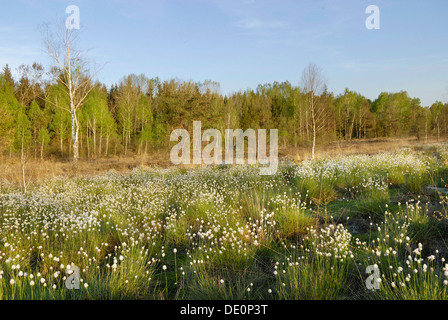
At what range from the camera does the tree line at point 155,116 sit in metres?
31.6

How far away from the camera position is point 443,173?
8.90 metres

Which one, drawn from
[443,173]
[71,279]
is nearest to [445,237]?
[71,279]

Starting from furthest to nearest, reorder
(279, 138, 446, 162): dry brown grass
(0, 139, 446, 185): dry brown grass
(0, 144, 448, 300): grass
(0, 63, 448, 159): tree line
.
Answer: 1. (0, 63, 448, 159): tree line
2. (279, 138, 446, 162): dry brown grass
3. (0, 139, 446, 185): dry brown grass
4. (0, 144, 448, 300): grass

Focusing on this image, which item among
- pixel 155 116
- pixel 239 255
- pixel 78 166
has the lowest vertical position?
pixel 239 255

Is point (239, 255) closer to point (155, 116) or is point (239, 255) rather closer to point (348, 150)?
point (348, 150)

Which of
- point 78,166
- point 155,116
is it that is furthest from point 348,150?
point 155,116

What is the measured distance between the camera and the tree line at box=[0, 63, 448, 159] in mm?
31562

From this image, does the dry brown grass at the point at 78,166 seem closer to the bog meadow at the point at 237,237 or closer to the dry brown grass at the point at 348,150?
the dry brown grass at the point at 348,150

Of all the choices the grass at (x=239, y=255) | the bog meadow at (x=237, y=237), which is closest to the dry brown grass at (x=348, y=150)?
the bog meadow at (x=237, y=237)

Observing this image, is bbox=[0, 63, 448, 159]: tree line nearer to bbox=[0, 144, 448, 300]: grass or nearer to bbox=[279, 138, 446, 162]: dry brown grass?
bbox=[279, 138, 446, 162]: dry brown grass

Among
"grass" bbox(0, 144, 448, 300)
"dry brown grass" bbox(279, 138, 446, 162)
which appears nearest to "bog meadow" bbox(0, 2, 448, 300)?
"grass" bbox(0, 144, 448, 300)

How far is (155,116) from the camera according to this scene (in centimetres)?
5003

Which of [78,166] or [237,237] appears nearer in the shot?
[237,237]
